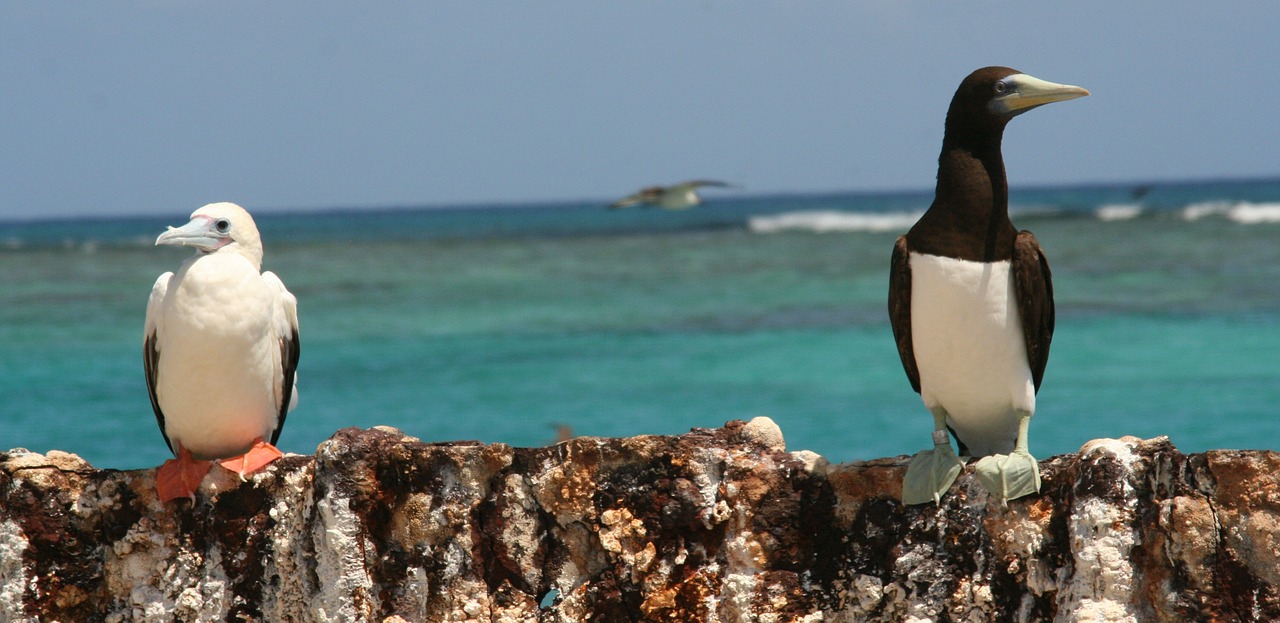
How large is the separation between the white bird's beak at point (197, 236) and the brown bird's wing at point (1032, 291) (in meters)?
2.57

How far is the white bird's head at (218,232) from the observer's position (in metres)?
4.02

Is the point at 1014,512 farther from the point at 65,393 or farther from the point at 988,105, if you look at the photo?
the point at 65,393

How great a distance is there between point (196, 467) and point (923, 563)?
2123mm

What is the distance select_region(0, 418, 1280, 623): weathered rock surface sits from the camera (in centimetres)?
314

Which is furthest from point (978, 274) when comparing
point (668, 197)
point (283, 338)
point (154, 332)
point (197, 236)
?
point (668, 197)

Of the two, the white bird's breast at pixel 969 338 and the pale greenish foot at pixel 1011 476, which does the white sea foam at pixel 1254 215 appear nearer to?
the white bird's breast at pixel 969 338

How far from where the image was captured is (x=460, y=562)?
133 inches

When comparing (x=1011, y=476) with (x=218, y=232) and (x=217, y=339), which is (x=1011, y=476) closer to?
(x=217, y=339)

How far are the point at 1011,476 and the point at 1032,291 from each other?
760mm

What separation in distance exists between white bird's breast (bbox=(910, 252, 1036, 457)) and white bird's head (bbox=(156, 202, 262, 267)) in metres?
2.19

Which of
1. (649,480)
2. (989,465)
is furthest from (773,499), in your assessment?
(989,465)

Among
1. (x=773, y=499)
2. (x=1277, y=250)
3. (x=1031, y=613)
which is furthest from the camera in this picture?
(x=1277, y=250)

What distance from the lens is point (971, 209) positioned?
3.61 m

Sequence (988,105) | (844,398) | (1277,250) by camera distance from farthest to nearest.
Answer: (1277,250) → (844,398) → (988,105)
